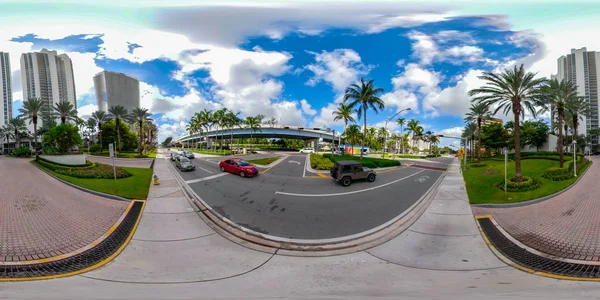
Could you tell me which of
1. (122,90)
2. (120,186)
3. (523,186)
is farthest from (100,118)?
(523,186)

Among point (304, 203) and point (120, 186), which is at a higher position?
point (120, 186)

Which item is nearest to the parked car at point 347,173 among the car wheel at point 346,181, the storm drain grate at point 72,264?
the car wheel at point 346,181

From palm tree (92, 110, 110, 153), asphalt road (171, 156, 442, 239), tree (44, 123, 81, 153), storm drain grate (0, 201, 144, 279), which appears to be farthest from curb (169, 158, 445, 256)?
palm tree (92, 110, 110, 153)

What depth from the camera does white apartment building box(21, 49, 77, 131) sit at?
79.0m

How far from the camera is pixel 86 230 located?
7176mm

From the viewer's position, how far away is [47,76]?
82.8m

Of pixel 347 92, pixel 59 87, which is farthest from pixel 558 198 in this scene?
pixel 59 87

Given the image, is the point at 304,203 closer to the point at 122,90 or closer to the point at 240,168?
the point at 240,168

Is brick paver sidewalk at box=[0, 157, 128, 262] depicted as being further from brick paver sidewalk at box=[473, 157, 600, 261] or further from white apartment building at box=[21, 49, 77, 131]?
white apartment building at box=[21, 49, 77, 131]

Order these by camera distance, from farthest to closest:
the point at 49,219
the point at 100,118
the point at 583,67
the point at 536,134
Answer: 1. the point at 583,67
2. the point at 100,118
3. the point at 536,134
4. the point at 49,219

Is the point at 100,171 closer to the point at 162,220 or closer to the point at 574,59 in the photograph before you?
the point at 162,220

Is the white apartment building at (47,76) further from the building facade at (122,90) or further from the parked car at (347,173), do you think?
the parked car at (347,173)

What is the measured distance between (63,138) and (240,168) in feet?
59.3

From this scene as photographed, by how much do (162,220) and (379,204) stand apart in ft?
26.9
